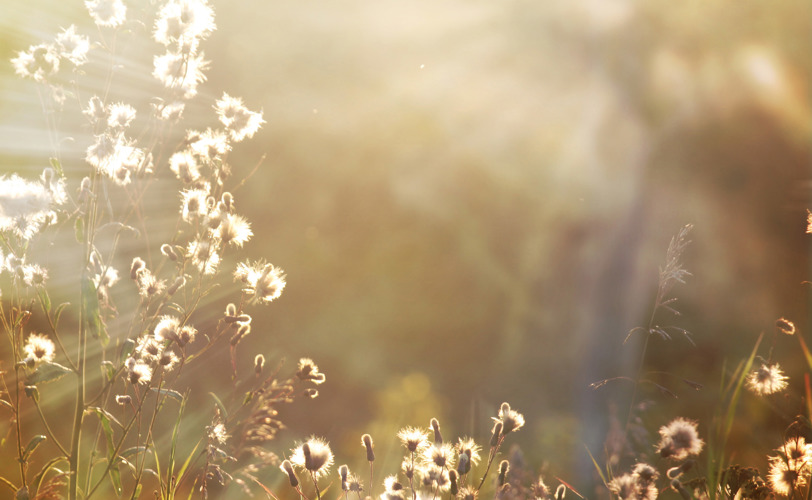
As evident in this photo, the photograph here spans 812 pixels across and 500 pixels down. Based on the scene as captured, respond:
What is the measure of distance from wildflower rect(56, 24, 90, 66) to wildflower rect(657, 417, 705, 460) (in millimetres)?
1875

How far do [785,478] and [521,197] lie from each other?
3447 millimetres

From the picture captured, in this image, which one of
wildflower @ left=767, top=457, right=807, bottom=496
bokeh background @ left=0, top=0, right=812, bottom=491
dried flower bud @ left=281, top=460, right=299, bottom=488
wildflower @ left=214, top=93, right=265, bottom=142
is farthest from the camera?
bokeh background @ left=0, top=0, right=812, bottom=491

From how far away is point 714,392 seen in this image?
357cm

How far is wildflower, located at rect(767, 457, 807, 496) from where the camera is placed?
1.24 metres

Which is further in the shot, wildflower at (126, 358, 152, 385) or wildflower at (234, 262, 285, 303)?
wildflower at (234, 262, 285, 303)

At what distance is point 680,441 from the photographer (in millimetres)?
1289

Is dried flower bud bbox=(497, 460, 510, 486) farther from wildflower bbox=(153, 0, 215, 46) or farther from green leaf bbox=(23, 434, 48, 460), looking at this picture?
wildflower bbox=(153, 0, 215, 46)

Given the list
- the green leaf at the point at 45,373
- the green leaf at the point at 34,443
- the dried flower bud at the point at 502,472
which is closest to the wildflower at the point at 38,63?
the green leaf at the point at 45,373

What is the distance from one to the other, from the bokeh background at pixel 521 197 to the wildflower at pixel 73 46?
2.03m

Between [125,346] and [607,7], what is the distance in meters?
4.38

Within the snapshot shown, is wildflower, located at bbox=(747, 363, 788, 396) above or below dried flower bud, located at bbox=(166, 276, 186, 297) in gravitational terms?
below

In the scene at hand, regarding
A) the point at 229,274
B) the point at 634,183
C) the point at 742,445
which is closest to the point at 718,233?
the point at 634,183

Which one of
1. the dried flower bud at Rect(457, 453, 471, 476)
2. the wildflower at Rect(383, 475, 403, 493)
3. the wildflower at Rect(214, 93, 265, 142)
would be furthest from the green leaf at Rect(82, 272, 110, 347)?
the dried flower bud at Rect(457, 453, 471, 476)

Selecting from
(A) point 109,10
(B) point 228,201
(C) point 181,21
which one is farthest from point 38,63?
(B) point 228,201
